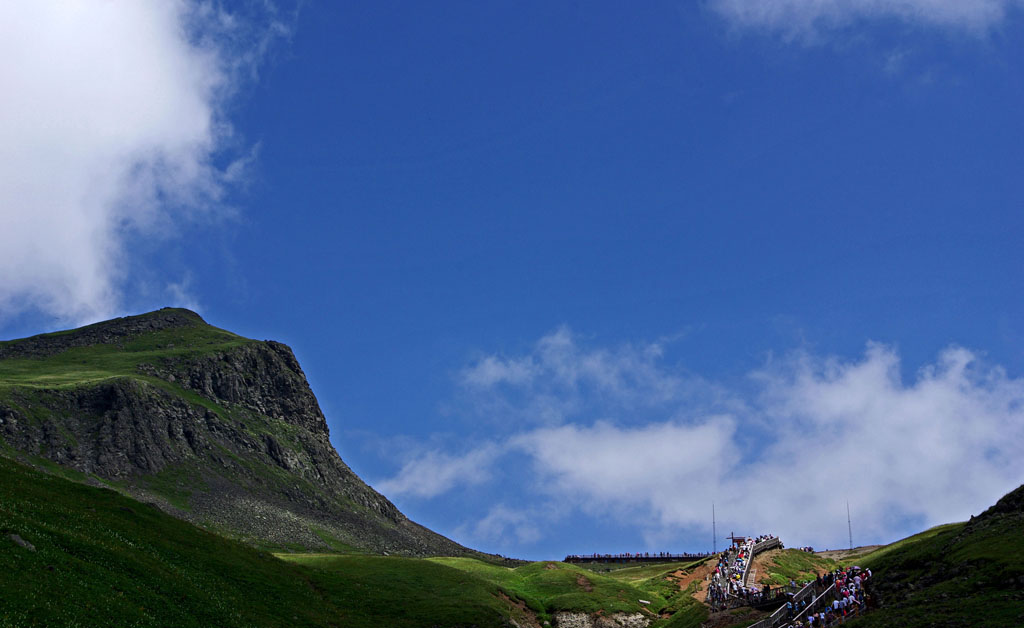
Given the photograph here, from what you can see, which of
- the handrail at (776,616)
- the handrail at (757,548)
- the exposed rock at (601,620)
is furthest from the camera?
the exposed rock at (601,620)

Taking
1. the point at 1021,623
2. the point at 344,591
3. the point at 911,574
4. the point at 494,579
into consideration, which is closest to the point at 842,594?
the point at 911,574

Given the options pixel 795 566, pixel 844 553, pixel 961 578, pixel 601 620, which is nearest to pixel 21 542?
pixel 961 578

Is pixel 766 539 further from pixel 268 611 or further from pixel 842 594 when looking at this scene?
pixel 268 611

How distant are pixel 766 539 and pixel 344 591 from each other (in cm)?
6135

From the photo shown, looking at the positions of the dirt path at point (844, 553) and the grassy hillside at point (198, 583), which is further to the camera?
the dirt path at point (844, 553)

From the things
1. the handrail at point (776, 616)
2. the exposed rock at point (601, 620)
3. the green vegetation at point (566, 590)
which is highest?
the green vegetation at point (566, 590)

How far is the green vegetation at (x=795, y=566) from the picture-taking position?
10981 cm

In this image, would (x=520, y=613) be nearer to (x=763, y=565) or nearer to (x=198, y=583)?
(x=763, y=565)

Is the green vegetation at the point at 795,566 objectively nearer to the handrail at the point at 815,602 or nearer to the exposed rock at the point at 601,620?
the exposed rock at the point at 601,620

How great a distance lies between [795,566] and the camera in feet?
384

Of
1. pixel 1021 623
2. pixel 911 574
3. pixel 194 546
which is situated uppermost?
pixel 194 546

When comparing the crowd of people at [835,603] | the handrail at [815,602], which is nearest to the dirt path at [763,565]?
the crowd of people at [835,603]

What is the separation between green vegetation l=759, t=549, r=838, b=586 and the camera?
10981 cm

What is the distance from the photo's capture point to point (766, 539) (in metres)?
128
